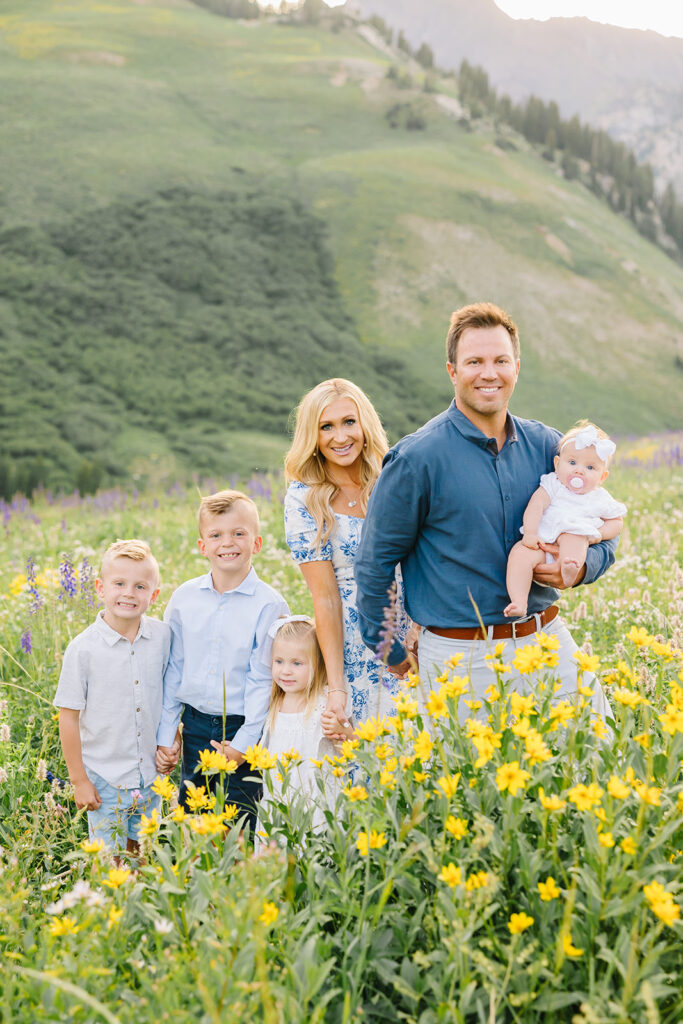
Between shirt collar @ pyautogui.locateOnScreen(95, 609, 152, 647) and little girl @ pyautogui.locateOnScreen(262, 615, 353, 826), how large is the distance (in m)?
0.65

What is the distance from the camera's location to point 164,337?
4947 centimetres

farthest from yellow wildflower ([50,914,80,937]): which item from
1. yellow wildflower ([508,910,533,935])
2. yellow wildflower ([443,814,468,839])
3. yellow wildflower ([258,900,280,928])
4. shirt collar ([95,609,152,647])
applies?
shirt collar ([95,609,152,647])

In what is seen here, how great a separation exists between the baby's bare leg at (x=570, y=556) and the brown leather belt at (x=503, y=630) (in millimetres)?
239

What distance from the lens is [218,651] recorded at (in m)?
4.15

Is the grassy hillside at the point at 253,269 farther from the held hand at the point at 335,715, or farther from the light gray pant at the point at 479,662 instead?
the light gray pant at the point at 479,662

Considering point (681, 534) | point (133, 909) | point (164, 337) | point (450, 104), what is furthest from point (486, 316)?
point (450, 104)

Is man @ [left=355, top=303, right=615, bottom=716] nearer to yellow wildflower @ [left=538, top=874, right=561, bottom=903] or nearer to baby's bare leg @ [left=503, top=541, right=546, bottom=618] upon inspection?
baby's bare leg @ [left=503, top=541, right=546, bottom=618]

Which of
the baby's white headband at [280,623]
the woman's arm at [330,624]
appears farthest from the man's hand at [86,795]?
the woman's arm at [330,624]

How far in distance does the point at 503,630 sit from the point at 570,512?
1.99ft

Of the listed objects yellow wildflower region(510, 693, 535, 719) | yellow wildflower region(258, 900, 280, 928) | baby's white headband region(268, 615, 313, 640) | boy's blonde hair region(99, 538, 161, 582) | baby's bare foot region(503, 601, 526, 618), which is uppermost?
yellow wildflower region(510, 693, 535, 719)

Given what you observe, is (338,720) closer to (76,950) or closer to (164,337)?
(76,950)

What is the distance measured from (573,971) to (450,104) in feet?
313

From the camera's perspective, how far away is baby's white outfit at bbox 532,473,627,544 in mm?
3471

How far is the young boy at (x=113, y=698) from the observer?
3973 millimetres
